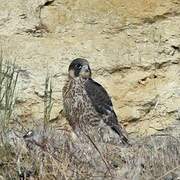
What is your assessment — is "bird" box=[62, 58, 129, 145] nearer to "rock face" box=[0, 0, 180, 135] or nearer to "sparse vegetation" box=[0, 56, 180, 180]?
"rock face" box=[0, 0, 180, 135]

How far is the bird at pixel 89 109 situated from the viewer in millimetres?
6543

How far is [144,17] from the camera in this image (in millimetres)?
7793

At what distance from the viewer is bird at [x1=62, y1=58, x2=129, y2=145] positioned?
21.5 feet

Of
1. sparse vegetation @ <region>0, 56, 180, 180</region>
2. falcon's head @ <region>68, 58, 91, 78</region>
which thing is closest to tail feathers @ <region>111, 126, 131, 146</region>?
falcon's head @ <region>68, 58, 91, 78</region>

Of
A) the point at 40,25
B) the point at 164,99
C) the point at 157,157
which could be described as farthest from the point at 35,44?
the point at 157,157

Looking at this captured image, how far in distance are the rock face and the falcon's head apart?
0.69 metres

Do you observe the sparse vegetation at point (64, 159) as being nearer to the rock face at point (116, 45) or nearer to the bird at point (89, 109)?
the bird at point (89, 109)

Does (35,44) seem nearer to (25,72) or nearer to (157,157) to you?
(25,72)

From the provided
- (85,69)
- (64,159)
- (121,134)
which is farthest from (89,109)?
(64,159)

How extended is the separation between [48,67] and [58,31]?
1.24ft

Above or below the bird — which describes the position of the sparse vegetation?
above

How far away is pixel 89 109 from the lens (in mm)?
6633

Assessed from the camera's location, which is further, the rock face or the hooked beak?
the rock face

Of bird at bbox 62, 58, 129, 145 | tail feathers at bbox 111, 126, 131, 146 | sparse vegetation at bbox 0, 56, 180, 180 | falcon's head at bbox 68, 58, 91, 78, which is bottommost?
tail feathers at bbox 111, 126, 131, 146
